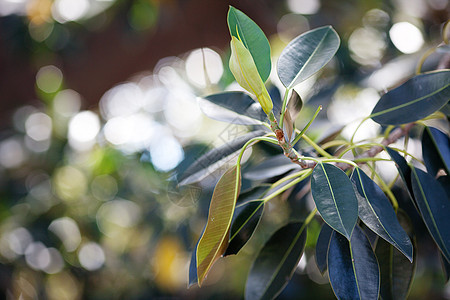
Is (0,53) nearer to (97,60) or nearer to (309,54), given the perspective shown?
(97,60)

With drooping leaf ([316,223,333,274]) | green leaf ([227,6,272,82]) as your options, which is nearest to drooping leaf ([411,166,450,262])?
drooping leaf ([316,223,333,274])

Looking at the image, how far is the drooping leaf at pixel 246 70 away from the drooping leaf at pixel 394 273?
0.27 metres

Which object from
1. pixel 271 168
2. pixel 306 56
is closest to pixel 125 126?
pixel 271 168

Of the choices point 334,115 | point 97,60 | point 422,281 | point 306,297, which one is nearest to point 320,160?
point 334,115

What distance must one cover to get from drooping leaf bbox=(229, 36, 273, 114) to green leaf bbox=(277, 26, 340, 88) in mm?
53

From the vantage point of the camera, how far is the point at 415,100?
1.64ft

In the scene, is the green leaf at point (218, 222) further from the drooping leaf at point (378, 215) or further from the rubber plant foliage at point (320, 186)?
the drooping leaf at point (378, 215)

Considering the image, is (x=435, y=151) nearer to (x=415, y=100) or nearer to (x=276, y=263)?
(x=415, y=100)

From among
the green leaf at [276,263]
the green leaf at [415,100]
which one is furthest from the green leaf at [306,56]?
the green leaf at [276,263]

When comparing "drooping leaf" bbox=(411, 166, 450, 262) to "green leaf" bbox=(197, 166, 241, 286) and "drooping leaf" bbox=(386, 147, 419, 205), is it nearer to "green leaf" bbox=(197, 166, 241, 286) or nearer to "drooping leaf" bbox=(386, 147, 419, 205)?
"drooping leaf" bbox=(386, 147, 419, 205)

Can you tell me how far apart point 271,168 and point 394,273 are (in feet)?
0.68

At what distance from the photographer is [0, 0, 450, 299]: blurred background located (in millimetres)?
1341

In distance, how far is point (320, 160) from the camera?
0.45m

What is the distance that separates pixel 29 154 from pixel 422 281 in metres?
1.63
